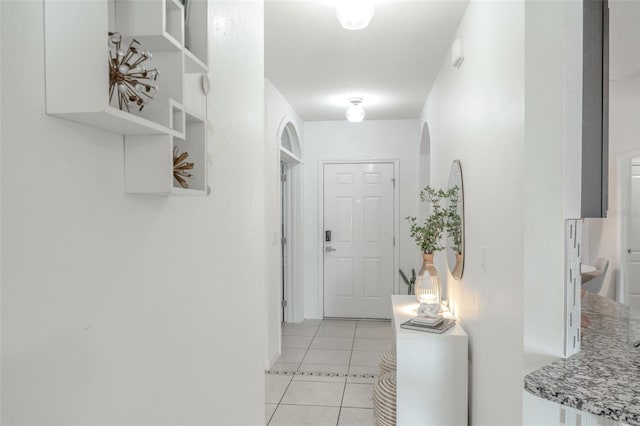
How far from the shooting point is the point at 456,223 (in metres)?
2.71

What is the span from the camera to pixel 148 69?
0.90m

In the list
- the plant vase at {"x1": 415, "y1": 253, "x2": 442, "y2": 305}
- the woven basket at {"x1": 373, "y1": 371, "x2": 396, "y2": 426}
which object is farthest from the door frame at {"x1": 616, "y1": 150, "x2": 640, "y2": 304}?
the woven basket at {"x1": 373, "y1": 371, "x2": 396, "y2": 426}

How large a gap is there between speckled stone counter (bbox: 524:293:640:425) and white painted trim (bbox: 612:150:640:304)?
0.67 ft

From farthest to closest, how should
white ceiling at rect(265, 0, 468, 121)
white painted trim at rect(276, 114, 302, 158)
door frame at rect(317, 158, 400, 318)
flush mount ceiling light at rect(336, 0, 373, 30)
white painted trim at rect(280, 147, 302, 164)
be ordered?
door frame at rect(317, 158, 400, 318), white painted trim at rect(280, 147, 302, 164), white painted trim at rect(276, 114, 302, 158), white ceiling at rect(265, 0, 468, 121), flush mount ceiling light at rect(336, 0, 373, 30)

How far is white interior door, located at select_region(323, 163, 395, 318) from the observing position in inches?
220

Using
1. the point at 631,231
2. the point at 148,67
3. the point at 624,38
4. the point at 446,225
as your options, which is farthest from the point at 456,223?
the point at 148,67

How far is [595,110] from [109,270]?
1.59m

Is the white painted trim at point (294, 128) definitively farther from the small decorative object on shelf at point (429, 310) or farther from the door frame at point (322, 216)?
the small decorative object on shelf at point (429, 310)

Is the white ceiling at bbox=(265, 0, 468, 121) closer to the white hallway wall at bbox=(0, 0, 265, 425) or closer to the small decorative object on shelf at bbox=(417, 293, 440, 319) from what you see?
the white hallway wall at bbox=(0, 0, 265, 425)

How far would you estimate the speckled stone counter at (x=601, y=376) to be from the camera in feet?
3.59

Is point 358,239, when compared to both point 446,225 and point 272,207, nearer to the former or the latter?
point 272,207

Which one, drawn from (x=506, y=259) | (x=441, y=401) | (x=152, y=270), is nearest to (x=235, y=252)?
(x=152, y=270)

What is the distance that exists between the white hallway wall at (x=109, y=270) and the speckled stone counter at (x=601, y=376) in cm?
93

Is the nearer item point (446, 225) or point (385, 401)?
point (385, 401)
